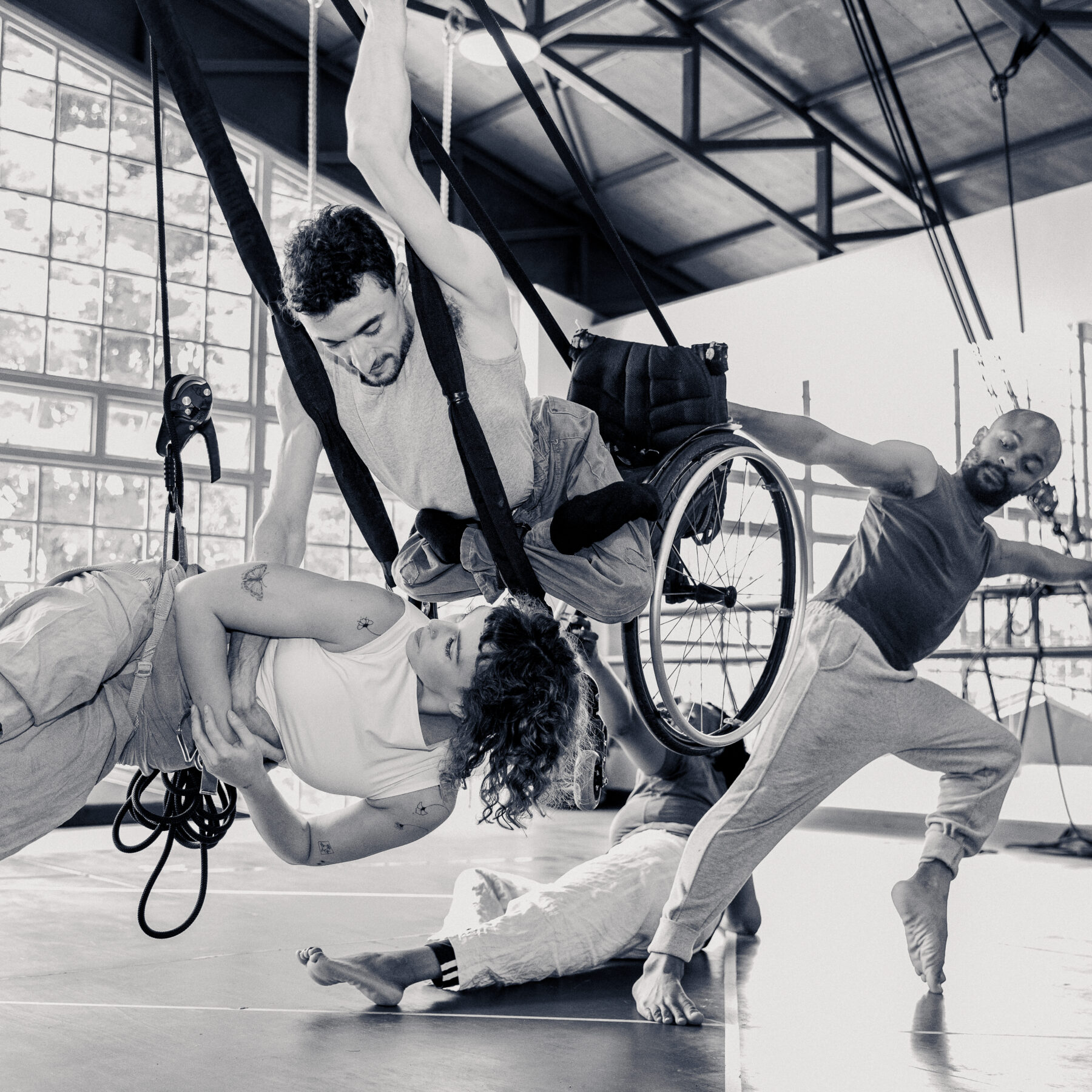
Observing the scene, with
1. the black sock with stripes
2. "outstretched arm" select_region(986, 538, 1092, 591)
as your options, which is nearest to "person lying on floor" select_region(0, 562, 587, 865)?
the black sock with stripes

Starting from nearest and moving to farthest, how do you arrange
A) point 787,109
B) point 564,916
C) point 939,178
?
point 564,916, point 787,109, point 939,178

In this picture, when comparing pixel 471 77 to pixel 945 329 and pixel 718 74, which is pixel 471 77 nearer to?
pixel 718 74

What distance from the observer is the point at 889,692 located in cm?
298

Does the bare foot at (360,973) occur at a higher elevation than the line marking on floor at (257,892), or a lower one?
higher

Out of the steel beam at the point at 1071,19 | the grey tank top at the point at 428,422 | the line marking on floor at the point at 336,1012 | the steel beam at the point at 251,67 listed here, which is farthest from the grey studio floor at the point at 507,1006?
the steel beam at the point at 251,67

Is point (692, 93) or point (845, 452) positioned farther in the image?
point (692, 93)

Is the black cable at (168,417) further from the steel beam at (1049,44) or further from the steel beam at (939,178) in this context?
the steel beam at (939,178)

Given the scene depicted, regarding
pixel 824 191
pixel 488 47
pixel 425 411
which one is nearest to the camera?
pixel 425 411

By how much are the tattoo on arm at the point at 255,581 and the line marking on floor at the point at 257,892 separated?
10.4 ft

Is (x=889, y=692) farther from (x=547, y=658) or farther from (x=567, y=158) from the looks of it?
(x=567, y=158)

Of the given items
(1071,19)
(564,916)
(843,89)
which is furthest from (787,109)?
(564,916)

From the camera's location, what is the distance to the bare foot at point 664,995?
2846 mm

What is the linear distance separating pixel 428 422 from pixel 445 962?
1654 millimetres

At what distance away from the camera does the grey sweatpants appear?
9.53 feet
